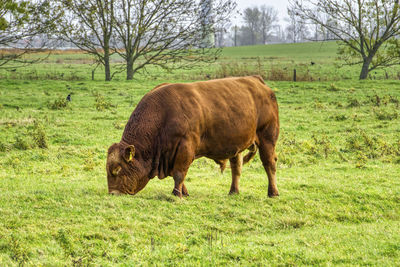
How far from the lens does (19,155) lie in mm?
11828

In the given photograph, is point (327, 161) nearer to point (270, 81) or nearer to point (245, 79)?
point (245, 79)

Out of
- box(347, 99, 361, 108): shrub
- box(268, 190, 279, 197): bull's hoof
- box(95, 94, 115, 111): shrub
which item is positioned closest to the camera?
box(268, 190, 279, 197): bull's hoof

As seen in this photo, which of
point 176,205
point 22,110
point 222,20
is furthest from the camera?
point 222,20

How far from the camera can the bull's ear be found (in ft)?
22.6

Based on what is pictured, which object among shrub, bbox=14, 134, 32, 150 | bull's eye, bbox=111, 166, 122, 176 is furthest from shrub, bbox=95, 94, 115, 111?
bull's eye, bbox=111, 166, 122, 176

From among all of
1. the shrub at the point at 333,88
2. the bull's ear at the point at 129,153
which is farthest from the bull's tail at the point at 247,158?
the shrub at the point at 333,88

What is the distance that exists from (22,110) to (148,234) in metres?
15.2

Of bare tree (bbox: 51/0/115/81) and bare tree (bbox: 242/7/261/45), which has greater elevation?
bare tree (bbox: 242/7/261/45)

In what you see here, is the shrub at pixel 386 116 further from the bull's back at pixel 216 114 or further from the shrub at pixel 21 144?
the shrub at pixel 21 144

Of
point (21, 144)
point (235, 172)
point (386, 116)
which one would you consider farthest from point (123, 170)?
point (386, 116)

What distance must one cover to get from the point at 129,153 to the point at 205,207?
1.48 metres

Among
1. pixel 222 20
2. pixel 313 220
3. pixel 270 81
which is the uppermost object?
pixel 222 20

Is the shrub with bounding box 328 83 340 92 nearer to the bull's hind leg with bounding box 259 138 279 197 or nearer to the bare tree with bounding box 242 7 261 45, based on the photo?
the bull's hind leg with bounding box 259 138 279 197

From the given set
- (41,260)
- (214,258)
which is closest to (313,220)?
(214,258)
